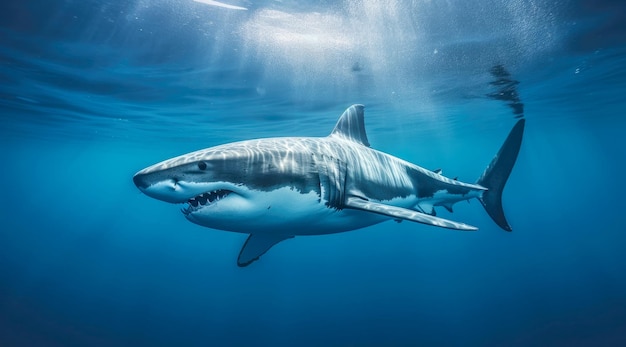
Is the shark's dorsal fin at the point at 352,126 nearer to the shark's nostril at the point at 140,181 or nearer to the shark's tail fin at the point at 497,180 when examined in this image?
the shark's tail fin at the point at 497,180

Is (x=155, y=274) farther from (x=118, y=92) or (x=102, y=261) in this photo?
(x=118, y=92)

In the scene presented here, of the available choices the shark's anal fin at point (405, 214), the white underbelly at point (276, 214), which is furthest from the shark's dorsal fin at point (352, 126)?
the shark's anal fin at point (405, 214)

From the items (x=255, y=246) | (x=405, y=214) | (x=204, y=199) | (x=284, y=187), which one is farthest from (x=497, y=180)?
(x=204, y=199)

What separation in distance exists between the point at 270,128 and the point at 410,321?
1574 cm

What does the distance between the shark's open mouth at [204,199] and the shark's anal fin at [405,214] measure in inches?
63.3

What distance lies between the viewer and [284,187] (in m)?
3.54

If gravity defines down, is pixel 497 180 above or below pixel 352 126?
below

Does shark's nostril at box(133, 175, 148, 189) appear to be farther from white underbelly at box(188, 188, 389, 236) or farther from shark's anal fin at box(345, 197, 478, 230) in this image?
shark's anal fin at box(345, 197, 478, 230)

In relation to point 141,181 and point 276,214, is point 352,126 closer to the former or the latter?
point 276,214

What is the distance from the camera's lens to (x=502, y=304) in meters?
21.5

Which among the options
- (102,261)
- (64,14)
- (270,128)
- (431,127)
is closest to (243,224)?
(64,14)

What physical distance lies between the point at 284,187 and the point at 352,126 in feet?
10.9

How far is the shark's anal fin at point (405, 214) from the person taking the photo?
3434mm

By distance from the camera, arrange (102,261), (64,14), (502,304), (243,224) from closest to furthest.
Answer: (243,224) < (64,14) < (502,304) < (102,261)
